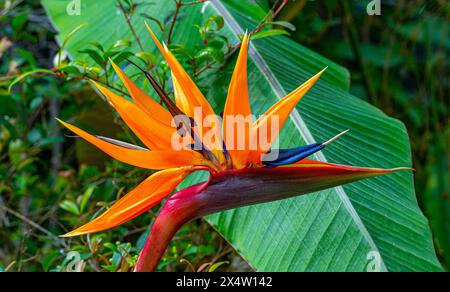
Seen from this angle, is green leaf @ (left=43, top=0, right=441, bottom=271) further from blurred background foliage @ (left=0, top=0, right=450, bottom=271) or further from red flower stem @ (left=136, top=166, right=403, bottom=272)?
red flower stem @ (left=136, top=166, right=403, bottom=272)

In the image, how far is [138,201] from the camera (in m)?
0.51

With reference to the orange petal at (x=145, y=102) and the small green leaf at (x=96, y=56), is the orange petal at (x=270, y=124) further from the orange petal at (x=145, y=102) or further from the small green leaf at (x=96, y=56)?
the small green leaf at (x=96, y=56)

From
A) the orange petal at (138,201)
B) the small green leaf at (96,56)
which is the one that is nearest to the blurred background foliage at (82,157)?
the small green leaf at (96,56)

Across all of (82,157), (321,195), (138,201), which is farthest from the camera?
(82,157)

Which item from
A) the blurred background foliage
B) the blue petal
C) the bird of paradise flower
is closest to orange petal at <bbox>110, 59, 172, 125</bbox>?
the bird of paradise flower

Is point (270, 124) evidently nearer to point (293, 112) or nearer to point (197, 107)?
point (197, 107)

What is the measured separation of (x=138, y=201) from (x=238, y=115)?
0.12 metres

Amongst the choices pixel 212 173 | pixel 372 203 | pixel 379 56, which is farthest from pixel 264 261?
pixel 379 56

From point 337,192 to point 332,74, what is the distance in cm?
35

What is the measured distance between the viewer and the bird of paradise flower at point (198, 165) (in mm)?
510

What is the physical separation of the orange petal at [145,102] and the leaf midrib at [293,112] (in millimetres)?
318

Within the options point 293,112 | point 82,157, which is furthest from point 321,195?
point 82,157

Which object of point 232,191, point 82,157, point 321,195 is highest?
point 232,191
